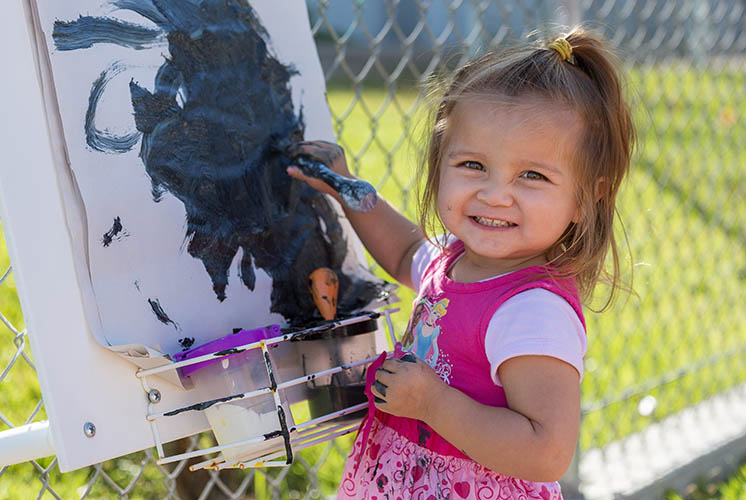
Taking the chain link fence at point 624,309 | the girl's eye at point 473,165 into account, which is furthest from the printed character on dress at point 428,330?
the chain link fence at point 624,309

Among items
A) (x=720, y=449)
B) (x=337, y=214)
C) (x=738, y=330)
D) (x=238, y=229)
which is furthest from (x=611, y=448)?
(x=238, y=229)

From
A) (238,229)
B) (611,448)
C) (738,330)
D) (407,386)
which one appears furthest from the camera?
(738,330)

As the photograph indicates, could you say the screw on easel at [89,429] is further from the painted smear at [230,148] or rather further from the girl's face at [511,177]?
the girl's face at [511,177]

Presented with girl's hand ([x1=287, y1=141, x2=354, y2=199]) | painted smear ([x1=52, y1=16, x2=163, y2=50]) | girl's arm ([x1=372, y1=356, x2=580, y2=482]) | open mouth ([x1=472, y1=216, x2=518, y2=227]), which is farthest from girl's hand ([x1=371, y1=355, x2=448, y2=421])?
painted smear ([x1=52, y1=16, x2=163, y2=50])

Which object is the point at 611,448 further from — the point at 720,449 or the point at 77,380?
the point at 77,380

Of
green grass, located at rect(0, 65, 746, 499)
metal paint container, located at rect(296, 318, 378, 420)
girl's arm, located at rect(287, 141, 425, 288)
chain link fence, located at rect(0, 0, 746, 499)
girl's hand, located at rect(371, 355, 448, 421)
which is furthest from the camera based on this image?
green grass, located at rect(0, 65, 746, 499)

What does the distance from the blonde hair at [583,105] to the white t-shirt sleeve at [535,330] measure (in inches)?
3.1

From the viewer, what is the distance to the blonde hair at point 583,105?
1.24 metres

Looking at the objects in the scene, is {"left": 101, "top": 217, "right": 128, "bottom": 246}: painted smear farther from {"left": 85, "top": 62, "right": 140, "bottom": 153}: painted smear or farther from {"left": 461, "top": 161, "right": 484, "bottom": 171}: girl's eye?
{"left": 461, "top": 161, "right": 484, "bottom": 171}: girl's eye

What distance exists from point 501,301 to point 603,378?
177 centimetres

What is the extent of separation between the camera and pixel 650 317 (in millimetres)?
3346

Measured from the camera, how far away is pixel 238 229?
4.39ft

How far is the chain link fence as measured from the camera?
1.95 meters

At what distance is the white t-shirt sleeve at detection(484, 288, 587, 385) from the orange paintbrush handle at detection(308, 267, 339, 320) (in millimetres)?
293
